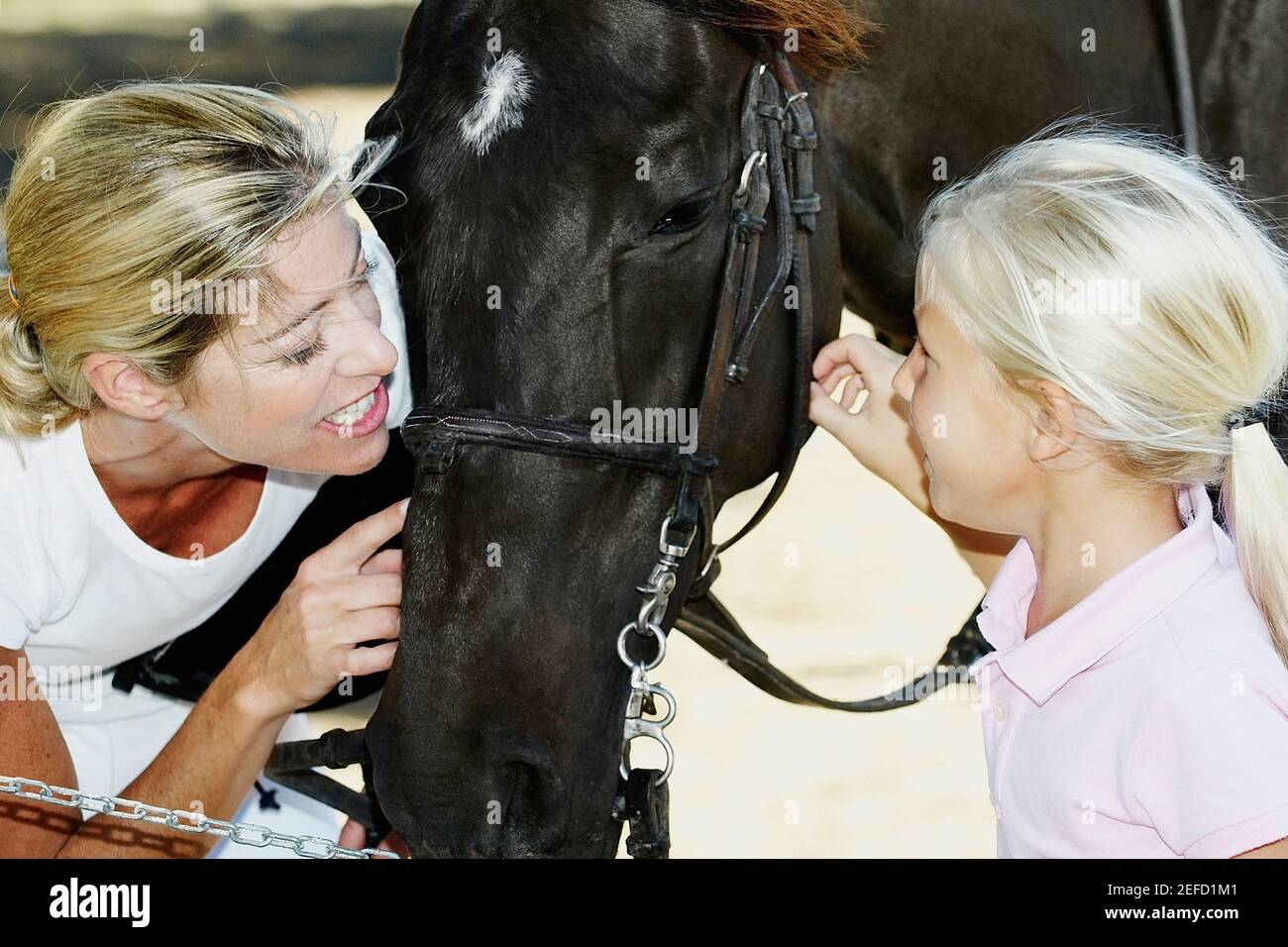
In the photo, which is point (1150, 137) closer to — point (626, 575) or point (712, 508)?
point (712, 508)

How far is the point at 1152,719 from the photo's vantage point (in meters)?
1.27

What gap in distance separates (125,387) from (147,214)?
0.77 ft

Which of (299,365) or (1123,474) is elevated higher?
(299,365)

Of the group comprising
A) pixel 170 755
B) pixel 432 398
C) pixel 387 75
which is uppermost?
pixel 387 75

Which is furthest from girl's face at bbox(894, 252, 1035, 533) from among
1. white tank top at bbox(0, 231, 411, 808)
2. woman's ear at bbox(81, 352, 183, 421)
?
woman's ear at bbox(81, 352, 183, 421)

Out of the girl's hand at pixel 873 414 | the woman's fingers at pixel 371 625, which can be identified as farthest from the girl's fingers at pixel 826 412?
the woman's fingers at pixel 371 625

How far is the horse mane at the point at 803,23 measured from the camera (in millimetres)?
1728

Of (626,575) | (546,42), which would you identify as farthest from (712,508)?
(546,42)

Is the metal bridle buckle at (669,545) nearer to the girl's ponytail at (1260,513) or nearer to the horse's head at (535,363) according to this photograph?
the horse's head at (535,363)

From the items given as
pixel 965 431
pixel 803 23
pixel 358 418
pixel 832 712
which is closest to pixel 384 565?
pixel 358 418

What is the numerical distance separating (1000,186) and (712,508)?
0.58 meters

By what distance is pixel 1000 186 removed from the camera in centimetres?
147

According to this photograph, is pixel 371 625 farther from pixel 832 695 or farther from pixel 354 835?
pixel 832 695
